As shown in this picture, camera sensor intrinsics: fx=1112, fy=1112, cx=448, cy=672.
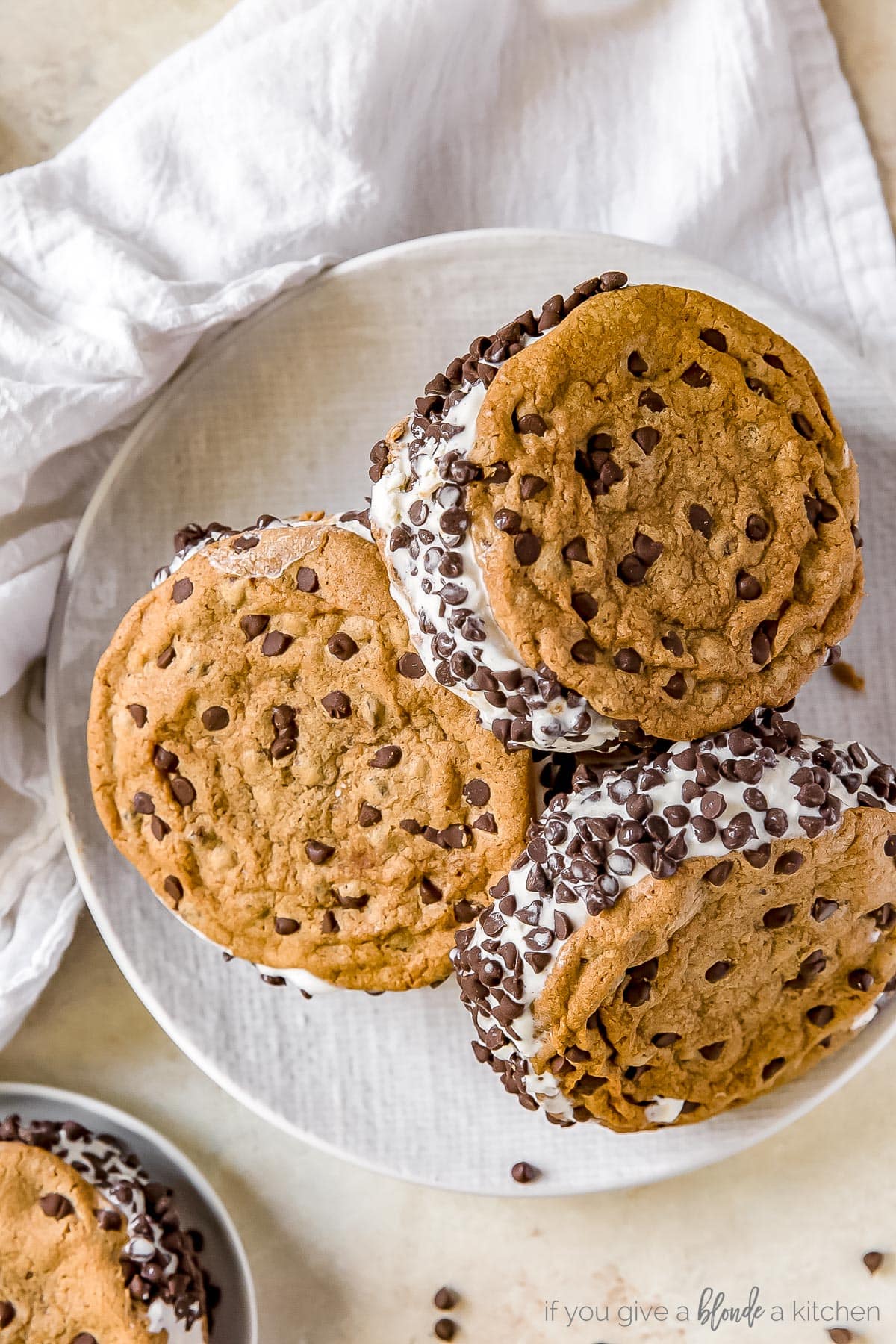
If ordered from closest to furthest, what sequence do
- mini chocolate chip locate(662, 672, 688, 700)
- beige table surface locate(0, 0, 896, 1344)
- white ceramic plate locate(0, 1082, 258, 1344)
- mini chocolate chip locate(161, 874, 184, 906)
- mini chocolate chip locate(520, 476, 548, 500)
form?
mini chocolate chip locate(520, 476, 548, 500) → mini chocolate chip locate(662, 672, 688, 700) → mini chocolate chip locate(161, 874, 184, 906) → white ceramic plate locate(0, 1082, 258, 1344) → beige table surface locate(0, 0, 896, 1344)

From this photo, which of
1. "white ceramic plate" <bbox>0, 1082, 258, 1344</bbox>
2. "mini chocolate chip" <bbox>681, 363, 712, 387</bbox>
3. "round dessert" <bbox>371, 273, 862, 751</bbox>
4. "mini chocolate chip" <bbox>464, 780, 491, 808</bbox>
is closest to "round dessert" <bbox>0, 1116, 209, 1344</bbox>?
"white ceramic plate" <bbox>0, 1082, 258, 1344</bbox>

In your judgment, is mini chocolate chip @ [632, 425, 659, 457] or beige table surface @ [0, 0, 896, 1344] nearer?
mini chocolate chip @ [632, 425, 659, 457]

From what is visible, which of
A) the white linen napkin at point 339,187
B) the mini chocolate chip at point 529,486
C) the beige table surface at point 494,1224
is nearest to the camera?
the mini chocolate chip at point 529,486

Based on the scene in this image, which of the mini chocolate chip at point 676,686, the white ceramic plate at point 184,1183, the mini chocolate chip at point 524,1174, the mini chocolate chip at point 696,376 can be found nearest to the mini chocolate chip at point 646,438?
the mini chocolate chip at point 696,376

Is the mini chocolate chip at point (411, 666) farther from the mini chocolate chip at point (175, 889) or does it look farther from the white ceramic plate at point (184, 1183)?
the white ceramic plate at point (184, 1183)

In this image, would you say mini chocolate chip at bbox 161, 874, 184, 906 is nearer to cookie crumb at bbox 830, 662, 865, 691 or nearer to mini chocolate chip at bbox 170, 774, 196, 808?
mini chocolate chip at bbox 170, 774, 196, 808

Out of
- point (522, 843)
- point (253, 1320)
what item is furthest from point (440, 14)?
point (253, 1320)
